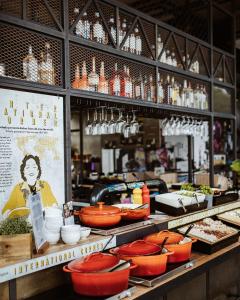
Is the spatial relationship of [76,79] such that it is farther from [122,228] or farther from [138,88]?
[122,228]

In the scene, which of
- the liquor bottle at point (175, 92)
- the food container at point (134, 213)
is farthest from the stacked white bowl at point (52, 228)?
the liquor bottle at point (175, 92)

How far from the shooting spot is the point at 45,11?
10.2 feet

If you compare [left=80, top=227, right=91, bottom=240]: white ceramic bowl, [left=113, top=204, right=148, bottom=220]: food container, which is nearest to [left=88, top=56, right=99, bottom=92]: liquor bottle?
[left=113, top=204, right=148, bottom=220]: food container

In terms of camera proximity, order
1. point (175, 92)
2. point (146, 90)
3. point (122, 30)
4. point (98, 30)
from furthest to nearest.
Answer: point (175, 92)
point (146, 90)
point (122, 30)
point (98, 30)

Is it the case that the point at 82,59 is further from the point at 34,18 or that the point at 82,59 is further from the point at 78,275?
the point at 78,275

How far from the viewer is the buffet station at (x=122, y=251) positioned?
7.60ft

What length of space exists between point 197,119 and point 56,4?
334cm

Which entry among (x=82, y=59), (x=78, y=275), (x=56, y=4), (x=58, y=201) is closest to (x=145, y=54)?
(x=82, y=59)

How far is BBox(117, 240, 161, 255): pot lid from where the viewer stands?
8.98 ft

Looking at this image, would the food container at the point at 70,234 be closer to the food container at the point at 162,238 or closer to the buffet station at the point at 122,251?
the buffet station at the point at 122,251

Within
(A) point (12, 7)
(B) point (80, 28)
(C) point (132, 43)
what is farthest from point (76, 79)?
(C) point (132, 43)

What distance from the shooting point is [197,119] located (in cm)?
600

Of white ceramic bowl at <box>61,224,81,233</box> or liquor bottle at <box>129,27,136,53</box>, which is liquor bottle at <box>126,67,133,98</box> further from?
white ceramic bowl at <box>61,224,81,233</box>

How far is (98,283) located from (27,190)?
3.23 ft
